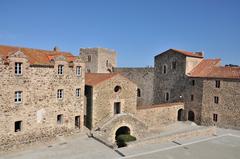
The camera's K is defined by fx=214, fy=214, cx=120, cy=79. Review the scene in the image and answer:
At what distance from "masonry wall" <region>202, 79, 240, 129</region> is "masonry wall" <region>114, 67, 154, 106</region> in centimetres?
963

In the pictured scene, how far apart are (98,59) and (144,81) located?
921 cm

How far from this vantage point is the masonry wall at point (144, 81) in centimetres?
3522

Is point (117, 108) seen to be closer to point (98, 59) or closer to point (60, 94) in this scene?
point (60, 94)

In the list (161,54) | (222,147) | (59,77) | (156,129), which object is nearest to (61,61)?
(59,77)

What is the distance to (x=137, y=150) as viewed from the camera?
17172 mm

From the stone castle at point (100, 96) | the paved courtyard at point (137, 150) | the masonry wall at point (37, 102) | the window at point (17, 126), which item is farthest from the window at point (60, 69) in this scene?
the paved courtyard at point (137, 150)

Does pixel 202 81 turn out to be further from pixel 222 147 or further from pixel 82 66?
pixel 82 66

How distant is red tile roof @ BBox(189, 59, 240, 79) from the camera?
2549 centimetres

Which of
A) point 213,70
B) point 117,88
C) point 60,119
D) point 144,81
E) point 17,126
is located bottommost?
point 17,126

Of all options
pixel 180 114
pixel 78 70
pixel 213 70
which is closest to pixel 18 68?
pixel 78 70

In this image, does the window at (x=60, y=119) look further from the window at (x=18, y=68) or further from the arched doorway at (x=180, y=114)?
the arched doorway at (x=180, y=114)

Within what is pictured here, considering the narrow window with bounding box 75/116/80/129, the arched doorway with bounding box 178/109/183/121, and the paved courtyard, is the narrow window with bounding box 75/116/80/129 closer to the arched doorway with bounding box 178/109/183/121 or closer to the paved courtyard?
the paved courtyard

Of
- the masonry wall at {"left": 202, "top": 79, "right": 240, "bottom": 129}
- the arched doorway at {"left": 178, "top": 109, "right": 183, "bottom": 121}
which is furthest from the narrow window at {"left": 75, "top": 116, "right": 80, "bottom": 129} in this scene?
the masonry wall at {"left": 202, "top": 79, "right": 240, "bottom": 129}

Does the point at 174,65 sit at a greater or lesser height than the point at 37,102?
greater
